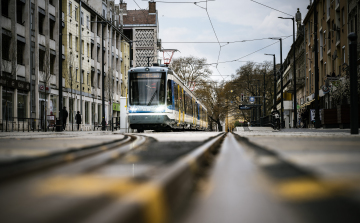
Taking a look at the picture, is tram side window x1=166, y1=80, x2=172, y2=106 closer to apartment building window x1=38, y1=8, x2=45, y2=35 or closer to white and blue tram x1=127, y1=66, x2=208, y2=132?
white and blue tram x1=127, y1=66, x2=208, y2=132

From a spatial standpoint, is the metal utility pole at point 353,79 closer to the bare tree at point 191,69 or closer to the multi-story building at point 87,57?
the multi-story building at point 87,57

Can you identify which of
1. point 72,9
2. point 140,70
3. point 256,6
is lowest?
point 140,70

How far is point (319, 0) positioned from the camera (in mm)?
44250

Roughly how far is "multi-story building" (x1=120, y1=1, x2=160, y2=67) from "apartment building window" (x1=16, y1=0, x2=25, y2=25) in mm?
45591

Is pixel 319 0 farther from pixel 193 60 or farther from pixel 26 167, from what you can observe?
pixel 26 167

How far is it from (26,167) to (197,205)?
0.98 metres

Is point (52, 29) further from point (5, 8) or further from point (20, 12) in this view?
point (5, 8)

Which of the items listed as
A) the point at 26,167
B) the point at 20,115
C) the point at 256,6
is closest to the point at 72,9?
the point at 20,115

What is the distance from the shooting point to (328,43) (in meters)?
39.6

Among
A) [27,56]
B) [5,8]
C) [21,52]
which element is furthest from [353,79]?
[27,56]

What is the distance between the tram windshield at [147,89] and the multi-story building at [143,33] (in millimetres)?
56477

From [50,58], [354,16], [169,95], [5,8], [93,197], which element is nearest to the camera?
[93,197]

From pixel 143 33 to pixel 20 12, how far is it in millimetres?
50331

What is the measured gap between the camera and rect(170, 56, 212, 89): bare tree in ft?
212
